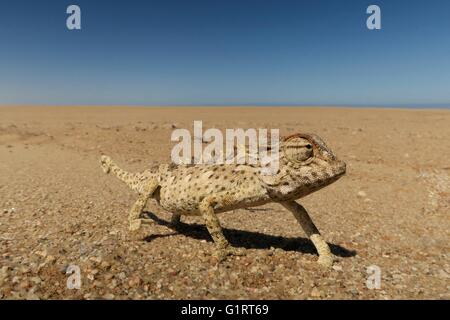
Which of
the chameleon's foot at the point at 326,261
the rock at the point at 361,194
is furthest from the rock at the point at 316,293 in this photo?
the rock at the point at 361,194

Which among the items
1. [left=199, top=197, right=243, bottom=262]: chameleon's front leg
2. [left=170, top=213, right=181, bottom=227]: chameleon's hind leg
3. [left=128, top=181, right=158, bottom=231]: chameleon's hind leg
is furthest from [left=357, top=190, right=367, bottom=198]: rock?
[left=128, top=181, right=158, bottom=231]: chameleon's hind leg

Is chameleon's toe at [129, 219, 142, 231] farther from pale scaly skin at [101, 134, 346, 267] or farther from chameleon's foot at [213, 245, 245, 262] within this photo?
chameleon's foot at [213, 245, 245, 262]

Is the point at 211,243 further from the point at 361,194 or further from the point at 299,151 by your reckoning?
the point at 361,194

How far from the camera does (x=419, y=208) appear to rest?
9.45m

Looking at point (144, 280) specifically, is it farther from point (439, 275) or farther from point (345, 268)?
point (439, 275)

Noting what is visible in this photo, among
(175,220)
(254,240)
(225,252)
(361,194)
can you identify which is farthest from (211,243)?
(361,194)

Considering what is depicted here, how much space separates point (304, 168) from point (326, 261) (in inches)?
62.3

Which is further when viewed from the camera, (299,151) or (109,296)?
(299,151)

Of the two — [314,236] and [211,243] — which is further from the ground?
[314,236]

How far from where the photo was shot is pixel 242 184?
16.9 feet

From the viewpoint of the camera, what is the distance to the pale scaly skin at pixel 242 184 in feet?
15.5

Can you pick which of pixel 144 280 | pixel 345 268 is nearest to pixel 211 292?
pixel 144 280

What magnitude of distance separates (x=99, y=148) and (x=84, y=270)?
1374cm

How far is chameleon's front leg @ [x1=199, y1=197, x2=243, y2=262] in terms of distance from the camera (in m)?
5.23
